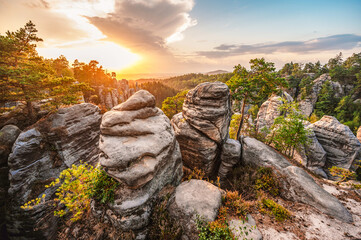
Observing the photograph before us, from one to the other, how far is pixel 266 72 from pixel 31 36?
97.1ft

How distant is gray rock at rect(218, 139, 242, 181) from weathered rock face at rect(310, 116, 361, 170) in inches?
739

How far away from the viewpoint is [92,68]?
49844mm

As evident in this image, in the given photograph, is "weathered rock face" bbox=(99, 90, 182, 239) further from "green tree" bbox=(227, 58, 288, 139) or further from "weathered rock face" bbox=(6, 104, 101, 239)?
→ "green tree" bbox=(227, 58, 288, 139)

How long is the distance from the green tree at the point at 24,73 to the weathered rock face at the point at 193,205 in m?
18.6

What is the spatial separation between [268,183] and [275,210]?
282cm

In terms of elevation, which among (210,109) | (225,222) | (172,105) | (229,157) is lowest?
(229,157)

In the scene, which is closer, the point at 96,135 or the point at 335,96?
the point at 96,135

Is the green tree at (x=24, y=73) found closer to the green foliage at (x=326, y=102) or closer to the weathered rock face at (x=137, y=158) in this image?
the weathered rock face at (x=137, y=158)

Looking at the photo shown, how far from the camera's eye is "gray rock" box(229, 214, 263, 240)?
576 centimetres

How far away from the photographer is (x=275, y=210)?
7.10m

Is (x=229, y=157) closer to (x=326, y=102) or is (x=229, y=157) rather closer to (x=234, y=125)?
(x=234, y=125)

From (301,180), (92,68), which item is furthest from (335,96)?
(92,68)

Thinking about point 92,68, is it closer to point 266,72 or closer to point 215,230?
point 266,72

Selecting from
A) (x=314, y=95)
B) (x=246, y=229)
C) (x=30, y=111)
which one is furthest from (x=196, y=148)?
(x=314, y=95)
